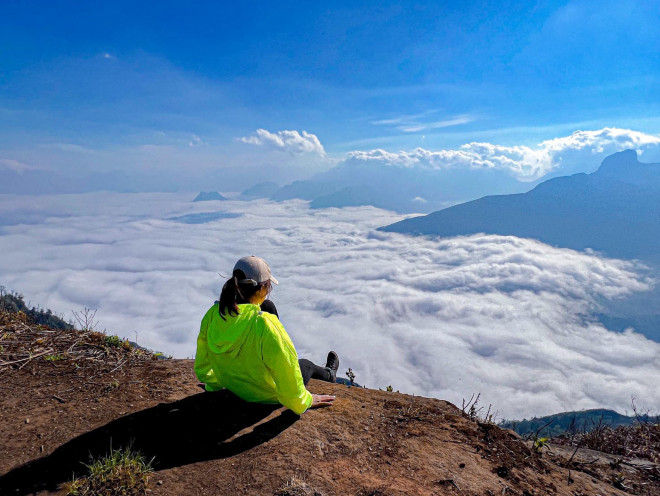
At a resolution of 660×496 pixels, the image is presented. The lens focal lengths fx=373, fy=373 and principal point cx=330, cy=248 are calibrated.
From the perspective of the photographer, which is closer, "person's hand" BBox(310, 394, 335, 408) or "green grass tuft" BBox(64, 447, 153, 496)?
"green grass tuft" BBox(64, 447, 153, 496)

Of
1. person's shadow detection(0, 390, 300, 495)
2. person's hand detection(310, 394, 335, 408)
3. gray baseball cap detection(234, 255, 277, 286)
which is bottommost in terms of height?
person's shadow detection(0, 390, 300, 495)

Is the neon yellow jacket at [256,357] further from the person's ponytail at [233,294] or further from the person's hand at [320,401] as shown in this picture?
the person's hand at [320,401]

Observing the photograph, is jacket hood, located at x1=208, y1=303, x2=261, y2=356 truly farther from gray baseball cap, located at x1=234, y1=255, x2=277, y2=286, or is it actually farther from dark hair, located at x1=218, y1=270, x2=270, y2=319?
gray baseball cap, located at x1=234, y1=255, x2=277, y2=286

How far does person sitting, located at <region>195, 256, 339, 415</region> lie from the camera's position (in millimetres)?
4473

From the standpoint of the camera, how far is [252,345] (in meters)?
4.57

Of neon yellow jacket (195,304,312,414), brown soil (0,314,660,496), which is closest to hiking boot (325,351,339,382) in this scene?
brown soil (0,314,660,496)

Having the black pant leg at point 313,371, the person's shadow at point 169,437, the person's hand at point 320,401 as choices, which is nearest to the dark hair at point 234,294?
the person's shadow at point 169,437

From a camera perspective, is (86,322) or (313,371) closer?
(313,371)

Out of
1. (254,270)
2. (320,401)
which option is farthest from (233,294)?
(320,401)

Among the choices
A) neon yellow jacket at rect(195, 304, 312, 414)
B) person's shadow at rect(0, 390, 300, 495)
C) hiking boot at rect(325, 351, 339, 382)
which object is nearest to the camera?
person's shadow at rect(0, 390, 300, 495)

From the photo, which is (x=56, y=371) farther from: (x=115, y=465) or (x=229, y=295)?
(x=229, y=295)

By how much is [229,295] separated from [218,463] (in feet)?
6.16

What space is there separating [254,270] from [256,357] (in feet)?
3.55

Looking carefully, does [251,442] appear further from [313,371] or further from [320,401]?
[313,371]
